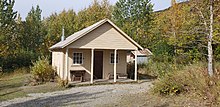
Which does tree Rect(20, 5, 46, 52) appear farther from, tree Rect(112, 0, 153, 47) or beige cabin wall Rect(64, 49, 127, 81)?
beige cabin wall Rect(64, 49, 127, 81)

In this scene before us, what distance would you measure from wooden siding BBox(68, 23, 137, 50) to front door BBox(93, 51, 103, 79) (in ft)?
5.87

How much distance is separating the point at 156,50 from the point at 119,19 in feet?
56.5

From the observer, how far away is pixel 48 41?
Answer: 33.7 metres

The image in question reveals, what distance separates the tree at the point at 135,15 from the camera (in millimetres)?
39781

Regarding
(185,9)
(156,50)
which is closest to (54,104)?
(185,9)

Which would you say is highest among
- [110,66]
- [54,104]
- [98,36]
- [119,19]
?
[119,19]

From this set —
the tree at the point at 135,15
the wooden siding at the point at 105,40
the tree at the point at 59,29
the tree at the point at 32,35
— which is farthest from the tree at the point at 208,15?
the tree at the point at 135,15

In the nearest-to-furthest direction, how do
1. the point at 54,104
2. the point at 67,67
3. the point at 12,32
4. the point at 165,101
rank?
the point at 165,101
the point at 54,104
the point at 67,67
the point at 12,32

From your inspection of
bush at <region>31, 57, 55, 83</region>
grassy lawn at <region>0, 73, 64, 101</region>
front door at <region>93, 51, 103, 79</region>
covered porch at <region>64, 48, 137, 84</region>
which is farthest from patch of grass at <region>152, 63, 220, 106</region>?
bush at <region>31, 57, 55, 83</region>

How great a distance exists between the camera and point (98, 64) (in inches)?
823

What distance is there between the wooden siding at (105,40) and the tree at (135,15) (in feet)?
62.3

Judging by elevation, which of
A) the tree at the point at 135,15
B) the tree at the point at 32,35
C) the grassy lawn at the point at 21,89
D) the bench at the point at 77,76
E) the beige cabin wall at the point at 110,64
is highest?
the tree at the point at 135,15

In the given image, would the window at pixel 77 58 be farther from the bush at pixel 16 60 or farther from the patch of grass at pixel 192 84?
the bush at pixel 16 60

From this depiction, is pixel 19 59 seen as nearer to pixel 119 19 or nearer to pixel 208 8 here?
pixel 119 19
